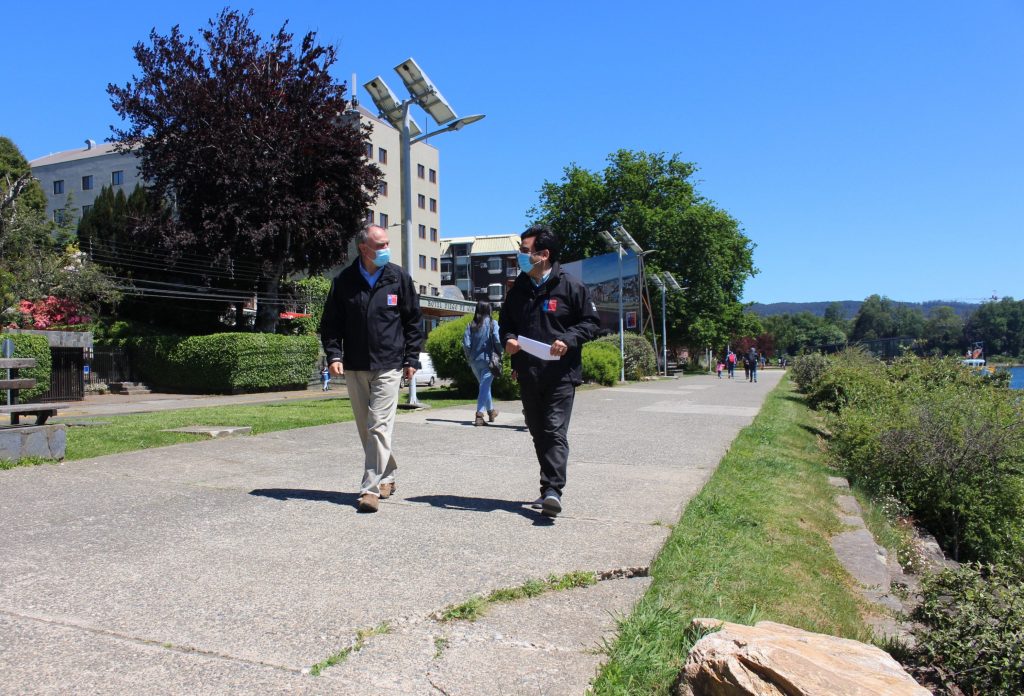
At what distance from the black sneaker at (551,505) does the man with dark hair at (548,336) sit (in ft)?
0.05

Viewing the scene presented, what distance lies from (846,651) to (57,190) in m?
72.6

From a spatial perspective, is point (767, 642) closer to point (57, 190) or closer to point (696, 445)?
point (696, 445)

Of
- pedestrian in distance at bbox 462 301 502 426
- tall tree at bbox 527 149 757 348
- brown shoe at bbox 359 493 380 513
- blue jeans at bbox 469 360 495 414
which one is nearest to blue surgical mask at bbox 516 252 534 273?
brown shoe at bbox 359 493 380 513

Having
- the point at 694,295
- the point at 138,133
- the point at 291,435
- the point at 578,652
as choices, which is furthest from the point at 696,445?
the point at 694,295

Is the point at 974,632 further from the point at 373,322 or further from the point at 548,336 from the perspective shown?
the point at 373,322

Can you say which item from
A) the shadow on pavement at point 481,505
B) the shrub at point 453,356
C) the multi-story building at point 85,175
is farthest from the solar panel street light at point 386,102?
the multi-story building at point 85,175

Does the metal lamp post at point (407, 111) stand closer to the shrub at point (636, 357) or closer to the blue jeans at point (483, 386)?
the blue jeans at point (483, 386)

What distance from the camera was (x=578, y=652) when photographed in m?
2.71

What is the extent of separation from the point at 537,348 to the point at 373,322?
1.19 m

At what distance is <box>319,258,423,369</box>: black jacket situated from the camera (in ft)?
16.5

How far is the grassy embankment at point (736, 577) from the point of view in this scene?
2.69 metres

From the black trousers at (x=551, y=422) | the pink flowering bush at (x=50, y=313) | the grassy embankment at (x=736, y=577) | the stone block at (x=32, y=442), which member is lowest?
the grassy embankment at (x=736, y=577)

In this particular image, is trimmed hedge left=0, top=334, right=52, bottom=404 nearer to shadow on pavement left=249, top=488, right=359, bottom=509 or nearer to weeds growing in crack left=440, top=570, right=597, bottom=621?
shadow on pavement left=249, top=488, right=359, bottom=509

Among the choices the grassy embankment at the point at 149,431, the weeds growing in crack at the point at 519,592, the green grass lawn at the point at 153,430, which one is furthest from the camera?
the green grass lawn at the point at 153,430
